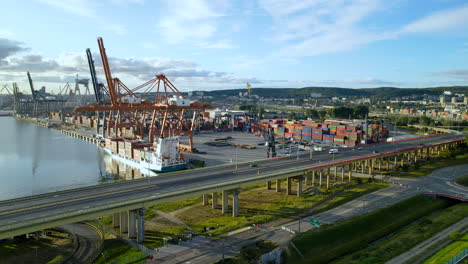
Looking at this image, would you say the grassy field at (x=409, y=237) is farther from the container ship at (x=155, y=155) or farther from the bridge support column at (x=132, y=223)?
the container ship at (x=155, y=155)

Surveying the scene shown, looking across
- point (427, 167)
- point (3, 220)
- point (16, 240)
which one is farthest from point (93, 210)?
point (427, 167)

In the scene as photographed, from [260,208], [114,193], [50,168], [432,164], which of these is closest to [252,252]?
[260,208]

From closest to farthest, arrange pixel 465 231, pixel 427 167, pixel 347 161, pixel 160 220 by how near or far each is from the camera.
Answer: pixel 465 231 < pixel 160 220 < pixel 347 161 < pixel 427 167

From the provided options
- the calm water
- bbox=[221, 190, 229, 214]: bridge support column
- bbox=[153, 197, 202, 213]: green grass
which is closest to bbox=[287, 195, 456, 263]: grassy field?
bbox=[221, 190, 229, 214]: bridge support column

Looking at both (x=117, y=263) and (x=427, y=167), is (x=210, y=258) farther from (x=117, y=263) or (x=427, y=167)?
(x=427, y=167)

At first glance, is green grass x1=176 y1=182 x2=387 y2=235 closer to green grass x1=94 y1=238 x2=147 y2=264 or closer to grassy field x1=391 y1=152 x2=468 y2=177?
green grass x1=94 y1=238 x2=147 y2=264

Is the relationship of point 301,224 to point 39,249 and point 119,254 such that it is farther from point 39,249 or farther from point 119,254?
point 39,249

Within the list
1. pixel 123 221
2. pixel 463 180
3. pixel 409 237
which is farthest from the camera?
pixel 463 180
